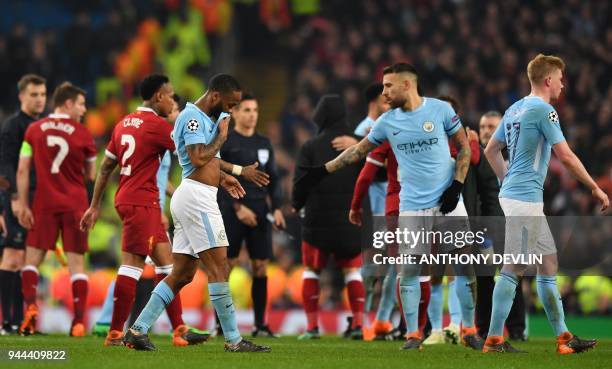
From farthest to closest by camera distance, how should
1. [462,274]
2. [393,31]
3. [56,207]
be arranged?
[393,31], [56,207], [462,274]

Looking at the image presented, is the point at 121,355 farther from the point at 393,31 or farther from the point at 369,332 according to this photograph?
the point at 393,31

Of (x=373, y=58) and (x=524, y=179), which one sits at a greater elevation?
(x=373, y=58)

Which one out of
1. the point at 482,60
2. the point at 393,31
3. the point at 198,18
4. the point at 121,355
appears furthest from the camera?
the point at 198,18

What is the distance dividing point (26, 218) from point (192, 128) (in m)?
3.45

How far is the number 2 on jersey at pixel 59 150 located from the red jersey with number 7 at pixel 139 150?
184cm

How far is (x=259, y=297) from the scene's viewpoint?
11883 millimetres

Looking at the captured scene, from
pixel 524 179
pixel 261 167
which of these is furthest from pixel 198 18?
pixel 524 179

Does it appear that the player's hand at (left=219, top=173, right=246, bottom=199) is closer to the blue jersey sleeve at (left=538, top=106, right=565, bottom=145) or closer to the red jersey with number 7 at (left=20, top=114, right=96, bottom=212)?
the blue jersey sleeve at (left=538, top=106, right=565, bottom=145)

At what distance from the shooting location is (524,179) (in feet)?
27.7

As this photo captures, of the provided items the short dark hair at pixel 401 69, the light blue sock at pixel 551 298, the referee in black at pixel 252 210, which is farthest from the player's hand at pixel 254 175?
the referee in black at pixel 252 210

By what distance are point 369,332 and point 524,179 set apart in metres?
3.36

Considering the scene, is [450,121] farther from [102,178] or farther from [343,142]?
[102,178]

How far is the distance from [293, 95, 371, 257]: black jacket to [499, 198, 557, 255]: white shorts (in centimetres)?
332

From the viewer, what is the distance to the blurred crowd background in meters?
17.3
